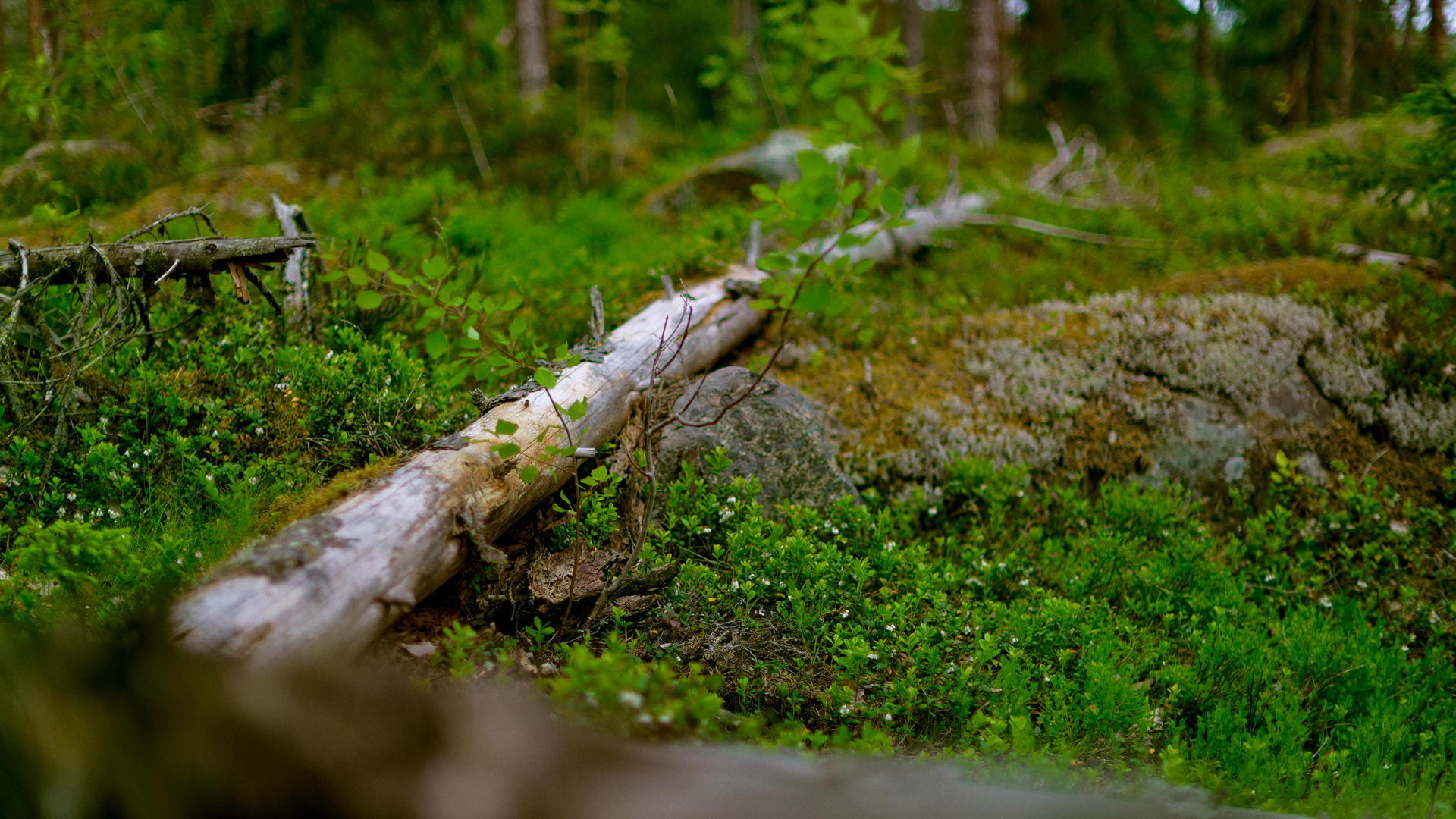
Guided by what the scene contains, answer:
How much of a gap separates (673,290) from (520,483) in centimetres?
290

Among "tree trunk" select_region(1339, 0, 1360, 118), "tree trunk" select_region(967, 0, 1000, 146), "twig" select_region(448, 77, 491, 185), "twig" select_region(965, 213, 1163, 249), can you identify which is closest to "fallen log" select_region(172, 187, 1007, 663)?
"twig" select_region(448, 77, 491, 185)

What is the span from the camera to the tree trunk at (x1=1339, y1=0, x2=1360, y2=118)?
13.1 m

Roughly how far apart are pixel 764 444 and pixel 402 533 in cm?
246

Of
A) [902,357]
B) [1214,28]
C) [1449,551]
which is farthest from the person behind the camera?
[1214,28]

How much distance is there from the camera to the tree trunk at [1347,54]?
1305cm

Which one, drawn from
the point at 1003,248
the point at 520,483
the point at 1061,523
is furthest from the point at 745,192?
the point at 520,483

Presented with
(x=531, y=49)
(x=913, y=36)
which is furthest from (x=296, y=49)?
(x=913, y=36)

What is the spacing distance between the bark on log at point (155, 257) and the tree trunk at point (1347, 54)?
1704 centimetres

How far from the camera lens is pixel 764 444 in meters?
4.76

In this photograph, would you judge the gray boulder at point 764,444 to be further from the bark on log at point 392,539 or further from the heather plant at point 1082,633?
the bark on log at point 392,539

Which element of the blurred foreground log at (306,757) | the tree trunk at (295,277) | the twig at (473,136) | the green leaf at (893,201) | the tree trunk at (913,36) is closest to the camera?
the blurred foreground log at (306,757)

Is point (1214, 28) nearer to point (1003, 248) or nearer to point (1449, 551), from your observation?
point (1003, 248)

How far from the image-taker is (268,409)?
4195 millimetres

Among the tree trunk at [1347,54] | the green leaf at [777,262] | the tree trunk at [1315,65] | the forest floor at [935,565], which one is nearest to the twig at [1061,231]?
the forest floor at [935,565]
